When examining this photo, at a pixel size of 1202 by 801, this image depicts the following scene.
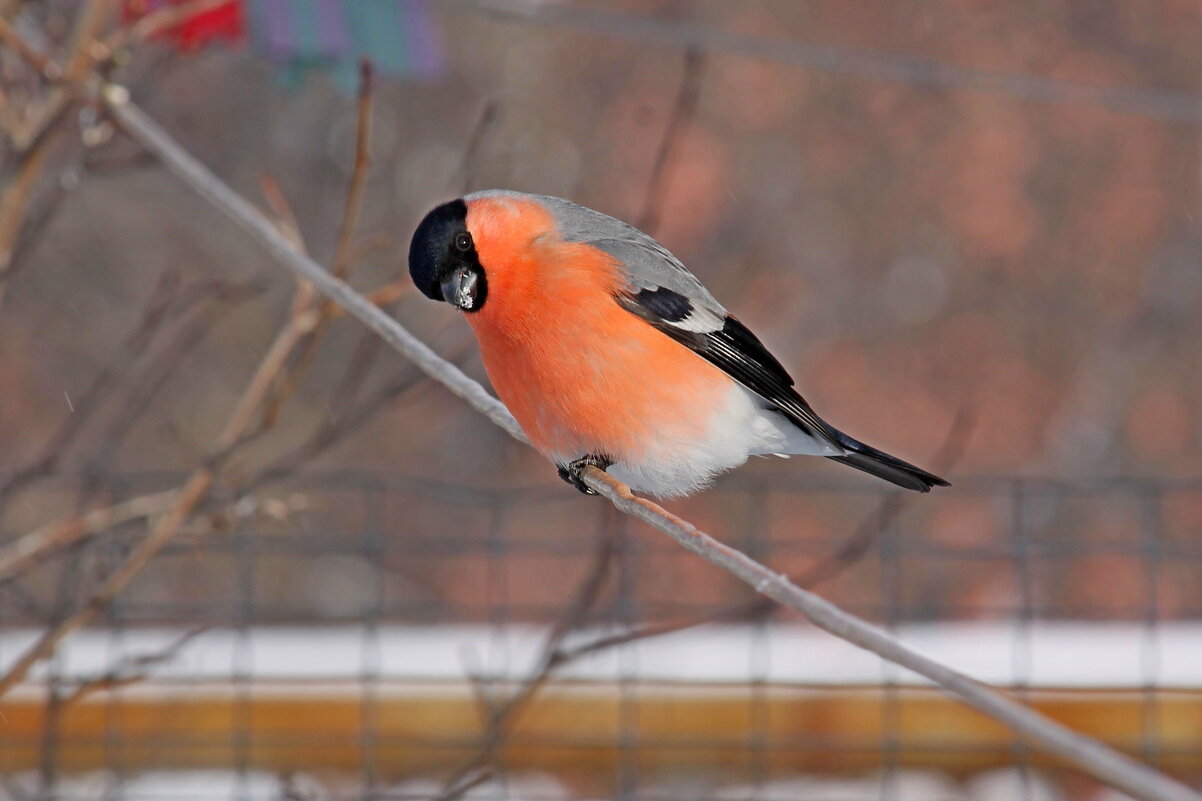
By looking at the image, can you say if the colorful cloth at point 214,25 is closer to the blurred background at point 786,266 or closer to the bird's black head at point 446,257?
the bird's black head at point 446,257

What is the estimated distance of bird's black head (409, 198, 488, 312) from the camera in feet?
2.87

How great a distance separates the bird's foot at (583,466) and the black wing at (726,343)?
11cm

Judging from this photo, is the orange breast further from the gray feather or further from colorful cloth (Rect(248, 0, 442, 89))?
colorful cloth (Rect(248, 0, 442, 89))

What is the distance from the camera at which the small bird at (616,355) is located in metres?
1.01

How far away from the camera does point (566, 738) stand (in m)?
2.04

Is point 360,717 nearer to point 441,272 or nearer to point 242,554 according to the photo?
point 242,554

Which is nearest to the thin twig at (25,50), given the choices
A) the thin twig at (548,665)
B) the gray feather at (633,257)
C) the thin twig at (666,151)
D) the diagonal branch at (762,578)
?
the diagonal branch at (762,578)

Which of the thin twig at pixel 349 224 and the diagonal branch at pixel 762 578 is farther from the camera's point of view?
the thin twig at pixel 349 224

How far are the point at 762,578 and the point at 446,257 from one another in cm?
38

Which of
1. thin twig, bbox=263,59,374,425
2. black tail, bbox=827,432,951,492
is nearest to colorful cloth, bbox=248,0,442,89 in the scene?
thin twig, bbox=263,59,374,425

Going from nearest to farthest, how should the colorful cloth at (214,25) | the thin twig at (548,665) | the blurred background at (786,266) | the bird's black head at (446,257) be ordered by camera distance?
1. the bird's black head at (446,257)
2. the thin twig at (548,665)
3. the colorful cloth at (214,25)
4. the blurred background at (786,266)

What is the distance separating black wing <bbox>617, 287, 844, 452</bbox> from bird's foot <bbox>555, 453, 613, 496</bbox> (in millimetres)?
107

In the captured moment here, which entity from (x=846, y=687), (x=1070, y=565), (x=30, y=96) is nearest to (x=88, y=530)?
(x=30, y=96)

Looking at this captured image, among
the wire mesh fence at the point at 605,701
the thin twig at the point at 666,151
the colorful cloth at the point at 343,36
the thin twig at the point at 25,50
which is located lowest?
the wire mesh fence at the point at 605,701
